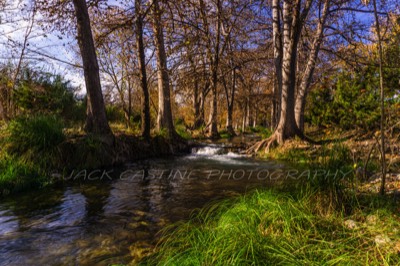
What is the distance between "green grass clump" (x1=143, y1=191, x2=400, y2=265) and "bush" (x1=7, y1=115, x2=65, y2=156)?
5.21m

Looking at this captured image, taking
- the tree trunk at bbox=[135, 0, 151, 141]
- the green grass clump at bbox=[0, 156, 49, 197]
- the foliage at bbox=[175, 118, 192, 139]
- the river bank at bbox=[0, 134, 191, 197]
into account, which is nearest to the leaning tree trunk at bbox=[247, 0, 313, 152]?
the tree trunk at bbox=[135, 0, 151, 141]

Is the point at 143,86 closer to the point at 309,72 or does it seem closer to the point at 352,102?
the point at 309,72

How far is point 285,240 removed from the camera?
258 centimetres

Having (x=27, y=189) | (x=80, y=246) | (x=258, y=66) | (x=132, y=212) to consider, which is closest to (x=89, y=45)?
(x=27, y=189)

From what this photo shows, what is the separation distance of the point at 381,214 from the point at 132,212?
3525 mm

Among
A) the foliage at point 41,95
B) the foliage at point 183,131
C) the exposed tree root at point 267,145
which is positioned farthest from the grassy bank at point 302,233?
the foliage at point 41,95

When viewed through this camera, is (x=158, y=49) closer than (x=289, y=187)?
No

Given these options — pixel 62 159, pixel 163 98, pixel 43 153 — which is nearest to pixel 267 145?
pixel 163 98

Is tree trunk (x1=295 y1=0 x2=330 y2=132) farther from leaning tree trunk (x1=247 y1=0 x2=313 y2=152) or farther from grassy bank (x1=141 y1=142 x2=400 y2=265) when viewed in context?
grassy bank (x1=141 y1=142 x2=400 y2=265)

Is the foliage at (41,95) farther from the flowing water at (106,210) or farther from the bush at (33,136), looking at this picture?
the flowing water at (106,210)

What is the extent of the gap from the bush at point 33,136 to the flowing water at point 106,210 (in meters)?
→ 1.07

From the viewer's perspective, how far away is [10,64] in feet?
46.7

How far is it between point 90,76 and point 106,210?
18.2 ft

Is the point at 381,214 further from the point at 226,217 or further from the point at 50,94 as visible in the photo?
the point at 50,94
